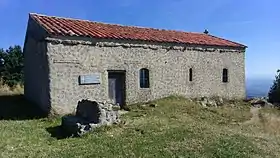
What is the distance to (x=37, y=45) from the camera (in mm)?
19016

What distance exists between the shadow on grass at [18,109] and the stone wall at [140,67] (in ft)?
5.13

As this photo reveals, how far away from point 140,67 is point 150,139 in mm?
8471

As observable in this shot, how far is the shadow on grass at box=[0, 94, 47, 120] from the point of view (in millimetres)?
17352

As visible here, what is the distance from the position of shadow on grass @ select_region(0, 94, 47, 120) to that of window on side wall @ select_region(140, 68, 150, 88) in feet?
19.9

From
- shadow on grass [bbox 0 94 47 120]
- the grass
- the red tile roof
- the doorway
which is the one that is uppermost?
the red tile roof

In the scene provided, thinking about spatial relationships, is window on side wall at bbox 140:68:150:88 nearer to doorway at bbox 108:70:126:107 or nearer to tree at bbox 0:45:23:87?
doorway at bbox 108:70:126:107

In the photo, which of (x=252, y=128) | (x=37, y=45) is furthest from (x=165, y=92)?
(x=37, y=45)

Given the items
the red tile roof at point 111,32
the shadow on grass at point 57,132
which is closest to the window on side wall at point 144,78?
the red tile roof at point 111,32

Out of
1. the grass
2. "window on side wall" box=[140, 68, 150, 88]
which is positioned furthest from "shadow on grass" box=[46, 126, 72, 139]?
"window on side wall" box=[140, 68, 150, 88]

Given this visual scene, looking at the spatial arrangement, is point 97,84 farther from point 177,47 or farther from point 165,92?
point 177,47

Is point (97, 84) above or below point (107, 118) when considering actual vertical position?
above

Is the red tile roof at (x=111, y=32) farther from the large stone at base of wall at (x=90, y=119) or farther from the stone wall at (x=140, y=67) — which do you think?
the large stone at base of wall at (x=90, y=119)

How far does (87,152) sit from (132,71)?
9723 millimetres

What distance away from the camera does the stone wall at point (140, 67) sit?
17.4 metres
